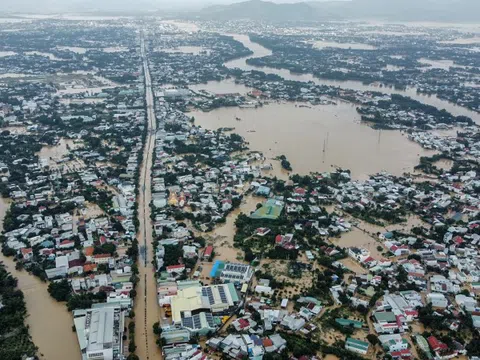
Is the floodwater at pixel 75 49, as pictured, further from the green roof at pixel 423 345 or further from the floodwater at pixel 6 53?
the green roof at pixel 423 345

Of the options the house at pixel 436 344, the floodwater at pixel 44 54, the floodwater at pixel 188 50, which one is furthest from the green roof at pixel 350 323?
the floodwater at pixel 44 54

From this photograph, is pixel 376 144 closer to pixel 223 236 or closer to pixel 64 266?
pixel 223 236

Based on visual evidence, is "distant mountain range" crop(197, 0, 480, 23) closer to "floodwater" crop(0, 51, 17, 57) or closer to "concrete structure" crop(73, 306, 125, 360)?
"floodwater" crop(0, 51, 17, 57)

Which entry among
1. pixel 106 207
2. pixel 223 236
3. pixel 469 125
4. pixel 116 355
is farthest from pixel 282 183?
pixel 469 125

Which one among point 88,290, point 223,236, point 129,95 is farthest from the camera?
point 129,95

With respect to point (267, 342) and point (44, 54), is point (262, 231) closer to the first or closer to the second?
point (267, 342)

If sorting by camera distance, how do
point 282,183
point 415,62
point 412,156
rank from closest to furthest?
point 282,183 < point 412,156 < point 415,62
